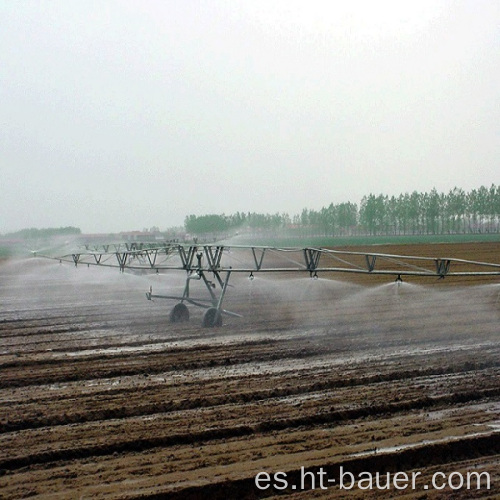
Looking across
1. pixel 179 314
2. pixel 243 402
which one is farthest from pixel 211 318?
pixel 243 402

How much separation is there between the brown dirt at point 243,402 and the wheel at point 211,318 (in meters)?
0.25

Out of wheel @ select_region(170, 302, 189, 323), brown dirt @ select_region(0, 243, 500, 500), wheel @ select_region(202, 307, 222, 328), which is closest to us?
brown dirt @ select_region(0, 243, 500, 500)

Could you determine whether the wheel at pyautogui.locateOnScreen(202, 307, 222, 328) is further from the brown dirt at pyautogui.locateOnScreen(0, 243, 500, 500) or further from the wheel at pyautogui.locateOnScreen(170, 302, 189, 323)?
the wheel at pyautogui.locateOnScreen(170, 302, 189, 323)

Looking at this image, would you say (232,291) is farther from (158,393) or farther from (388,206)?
(388,206)

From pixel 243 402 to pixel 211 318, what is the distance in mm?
5712

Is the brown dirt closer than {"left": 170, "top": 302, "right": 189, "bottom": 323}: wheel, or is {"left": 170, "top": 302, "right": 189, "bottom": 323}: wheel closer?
the brown dirt

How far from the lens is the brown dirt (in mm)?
4914

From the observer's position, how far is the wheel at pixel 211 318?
40.8 feet

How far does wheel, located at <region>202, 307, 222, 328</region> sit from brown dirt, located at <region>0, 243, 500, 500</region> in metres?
0.25

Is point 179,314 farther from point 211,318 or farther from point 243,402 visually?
point 243,402

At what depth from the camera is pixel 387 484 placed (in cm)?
468

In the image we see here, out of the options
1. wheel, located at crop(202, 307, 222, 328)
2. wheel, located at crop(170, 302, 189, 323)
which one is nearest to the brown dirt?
wheel, located at crop(202, 307, 222, 328)

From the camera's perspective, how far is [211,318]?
12.5 metres

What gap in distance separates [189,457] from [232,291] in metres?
14.4
